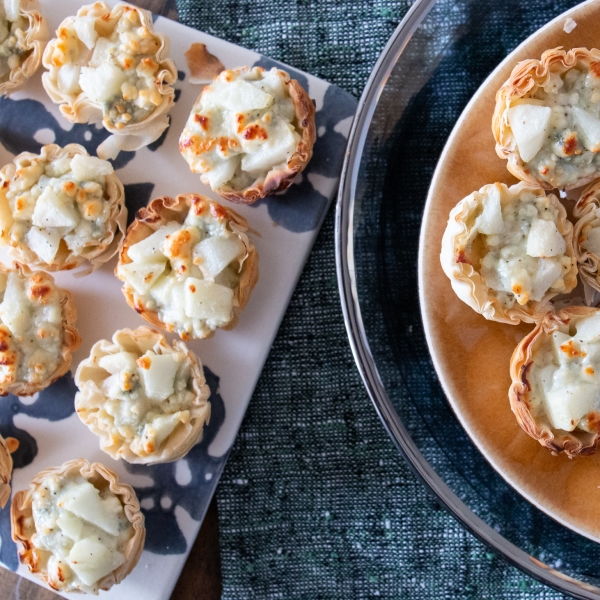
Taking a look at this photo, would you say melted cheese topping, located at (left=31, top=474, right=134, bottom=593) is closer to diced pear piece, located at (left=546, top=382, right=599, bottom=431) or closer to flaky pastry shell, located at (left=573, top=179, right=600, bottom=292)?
diced pear piece, located at (left=546, top=382, right=599, bottom=431)

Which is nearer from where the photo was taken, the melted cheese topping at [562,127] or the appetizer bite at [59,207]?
the melted cheese topping at [562,127]

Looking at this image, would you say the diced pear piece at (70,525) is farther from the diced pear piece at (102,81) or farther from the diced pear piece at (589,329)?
the diced pear piece at (589,329)

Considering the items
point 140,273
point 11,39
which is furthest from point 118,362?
point 11,39

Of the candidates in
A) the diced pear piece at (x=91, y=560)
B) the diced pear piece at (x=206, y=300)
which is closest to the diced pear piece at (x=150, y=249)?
the diced pear piece at (x=206, y=300)

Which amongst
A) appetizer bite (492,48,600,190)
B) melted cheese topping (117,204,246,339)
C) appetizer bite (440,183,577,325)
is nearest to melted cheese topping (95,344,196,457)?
melted cheese topping (117,204,246,339)

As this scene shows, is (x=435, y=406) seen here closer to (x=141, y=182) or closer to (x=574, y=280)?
(x=574, y=280)
